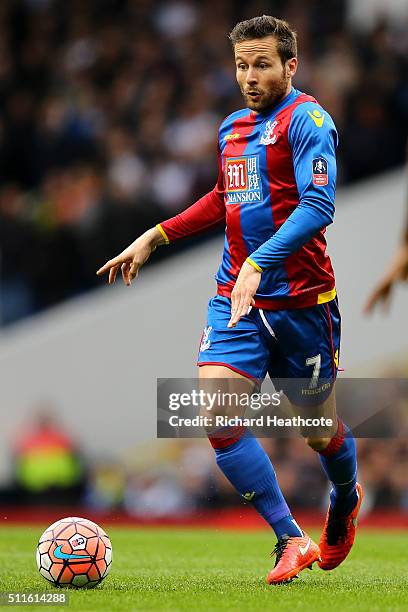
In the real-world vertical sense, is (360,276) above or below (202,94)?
below

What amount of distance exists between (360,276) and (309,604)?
740 cm

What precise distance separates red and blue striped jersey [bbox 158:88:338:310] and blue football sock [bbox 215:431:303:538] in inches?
26.3

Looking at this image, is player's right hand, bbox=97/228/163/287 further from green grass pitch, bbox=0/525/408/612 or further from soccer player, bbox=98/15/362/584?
green grass pitch, bbox=0/525/408/612

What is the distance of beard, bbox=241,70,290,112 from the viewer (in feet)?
18.2

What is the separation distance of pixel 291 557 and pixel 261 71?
2.20 m

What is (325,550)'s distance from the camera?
6.04 meters

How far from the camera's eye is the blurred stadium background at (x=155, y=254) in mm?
11820

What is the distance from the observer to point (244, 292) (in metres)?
5.10

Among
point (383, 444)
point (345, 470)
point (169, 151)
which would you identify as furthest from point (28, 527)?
point (345, 470)

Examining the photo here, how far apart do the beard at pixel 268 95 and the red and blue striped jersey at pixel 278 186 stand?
39 millimetres

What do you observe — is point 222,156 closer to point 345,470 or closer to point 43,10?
point 345,470

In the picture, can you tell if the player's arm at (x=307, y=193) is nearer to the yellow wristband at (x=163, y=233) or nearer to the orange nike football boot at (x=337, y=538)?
the yellow wristband at (x=163, y=233)

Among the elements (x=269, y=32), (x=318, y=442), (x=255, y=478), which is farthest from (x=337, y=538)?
(x=269, y=32)

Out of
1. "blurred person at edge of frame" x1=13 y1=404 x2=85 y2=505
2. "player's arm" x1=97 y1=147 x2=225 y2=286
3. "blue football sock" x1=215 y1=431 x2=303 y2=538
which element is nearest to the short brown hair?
"player's arm" x1=97 y1=147 x2=225 y2=286
